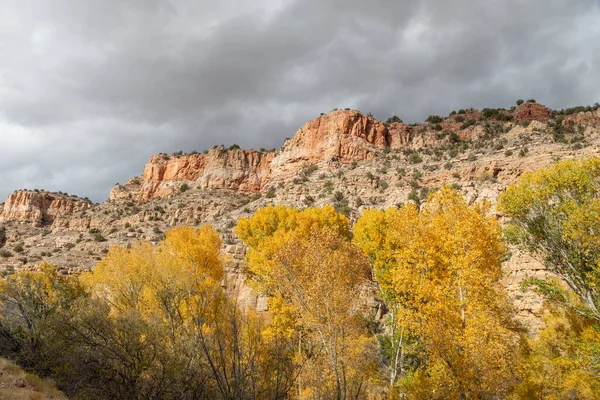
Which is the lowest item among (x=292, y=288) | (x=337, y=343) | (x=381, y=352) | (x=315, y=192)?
(x=381, y=352)

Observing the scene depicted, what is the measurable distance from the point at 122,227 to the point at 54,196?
4880 centimetres

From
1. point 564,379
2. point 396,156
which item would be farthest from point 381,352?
point 396,156

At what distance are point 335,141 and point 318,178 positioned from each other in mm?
11138

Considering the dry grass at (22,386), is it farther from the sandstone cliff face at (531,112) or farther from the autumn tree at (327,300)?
the sandstone cliff face at (531,112)

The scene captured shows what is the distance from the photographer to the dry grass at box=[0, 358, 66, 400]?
10895 mm

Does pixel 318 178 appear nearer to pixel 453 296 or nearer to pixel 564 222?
pixel 564 222

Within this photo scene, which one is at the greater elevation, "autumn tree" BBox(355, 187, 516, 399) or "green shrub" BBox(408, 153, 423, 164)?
"green shrub" BBox(408, 153, 423, 164)

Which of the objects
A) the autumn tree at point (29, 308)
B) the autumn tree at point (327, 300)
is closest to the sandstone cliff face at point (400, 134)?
the autumn tree at point (327, 300)

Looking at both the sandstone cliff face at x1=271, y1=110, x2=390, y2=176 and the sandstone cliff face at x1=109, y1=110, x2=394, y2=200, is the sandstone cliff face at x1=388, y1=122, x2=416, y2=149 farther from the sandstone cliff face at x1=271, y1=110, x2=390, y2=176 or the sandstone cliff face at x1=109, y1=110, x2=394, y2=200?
the sandstone cliff face at x1=271, y1=110, x2=390, y2=176

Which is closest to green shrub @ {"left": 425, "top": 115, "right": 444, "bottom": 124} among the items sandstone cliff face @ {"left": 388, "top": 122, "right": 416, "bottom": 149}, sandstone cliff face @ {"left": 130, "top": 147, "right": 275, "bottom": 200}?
sandstone cliff face @ {"left": 388, "top": 122, "right": 416, "bottom": 149}

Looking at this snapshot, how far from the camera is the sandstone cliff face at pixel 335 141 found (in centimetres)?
6494

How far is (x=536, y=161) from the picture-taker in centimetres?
3816

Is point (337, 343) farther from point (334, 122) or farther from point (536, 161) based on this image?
point (334, 122)

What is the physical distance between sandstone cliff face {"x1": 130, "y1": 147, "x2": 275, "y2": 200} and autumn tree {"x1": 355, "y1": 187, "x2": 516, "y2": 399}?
66.5m
